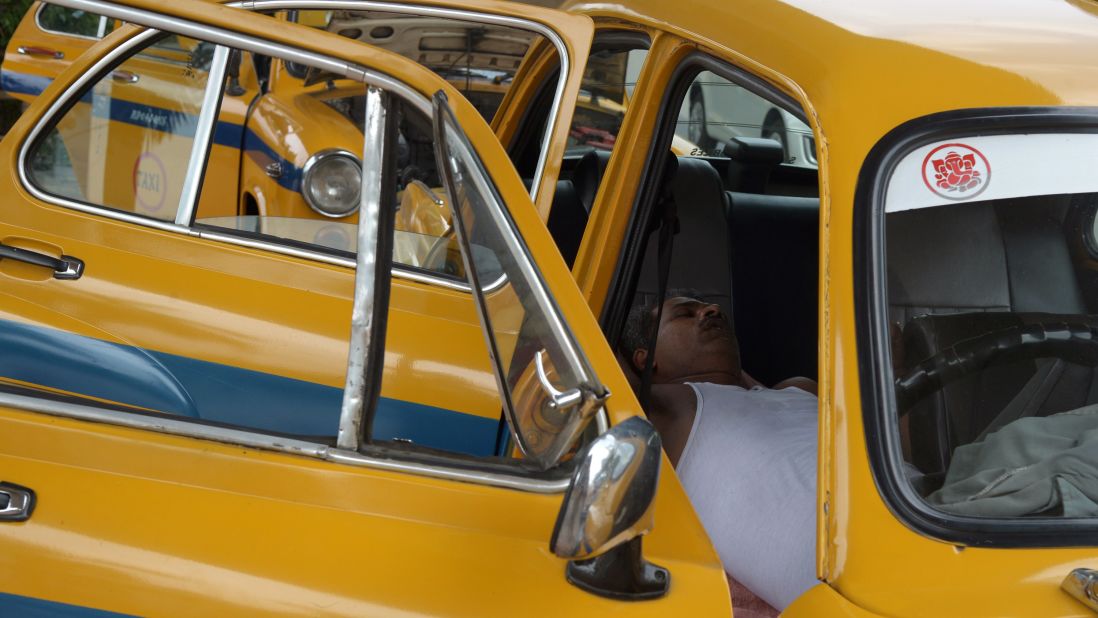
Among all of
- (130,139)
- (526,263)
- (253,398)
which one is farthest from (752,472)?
(130,139)

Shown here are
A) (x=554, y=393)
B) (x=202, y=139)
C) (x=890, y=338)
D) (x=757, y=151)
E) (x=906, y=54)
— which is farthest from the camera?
(x=757, y=151)

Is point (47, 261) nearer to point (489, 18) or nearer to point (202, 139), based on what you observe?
point (202, 139)

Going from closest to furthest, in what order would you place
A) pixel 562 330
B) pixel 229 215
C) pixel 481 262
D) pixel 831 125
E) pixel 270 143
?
pixel 562 330
pixel 481 262
pixel 831 125
pixel 229 215
pixel 270 143

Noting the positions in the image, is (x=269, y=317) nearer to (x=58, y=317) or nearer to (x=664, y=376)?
(x=58, y=317)

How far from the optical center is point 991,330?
1.77m

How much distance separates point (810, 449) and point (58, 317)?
1.47 m

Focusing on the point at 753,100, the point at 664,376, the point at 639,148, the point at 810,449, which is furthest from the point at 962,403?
the point at 753,100

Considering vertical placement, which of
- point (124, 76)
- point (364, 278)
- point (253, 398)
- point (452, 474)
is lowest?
point (253, 398)

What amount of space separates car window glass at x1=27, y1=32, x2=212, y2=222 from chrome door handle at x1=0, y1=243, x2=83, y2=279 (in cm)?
22

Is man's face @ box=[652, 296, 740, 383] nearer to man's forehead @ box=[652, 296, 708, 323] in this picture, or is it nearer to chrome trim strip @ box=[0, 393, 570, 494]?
man's forehead @ box=[652, 296, 708, 323]

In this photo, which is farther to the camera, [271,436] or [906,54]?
[906,54]

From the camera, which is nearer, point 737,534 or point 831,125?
point 831,125

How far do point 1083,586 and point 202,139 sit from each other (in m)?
2.14

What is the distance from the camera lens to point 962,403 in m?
1.68
